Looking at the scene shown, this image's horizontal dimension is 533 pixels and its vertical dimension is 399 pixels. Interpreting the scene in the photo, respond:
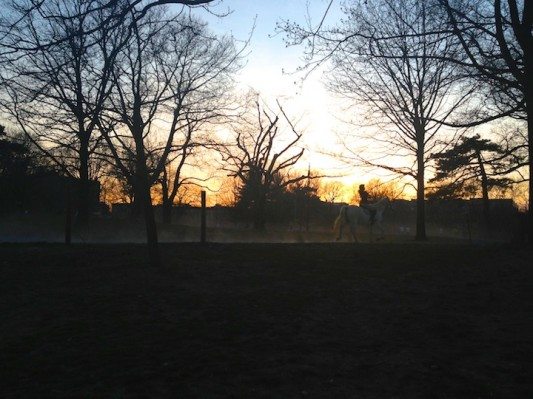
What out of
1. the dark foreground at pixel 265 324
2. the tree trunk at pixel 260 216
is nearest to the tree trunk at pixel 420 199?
the dark foreground at pixel 265 324

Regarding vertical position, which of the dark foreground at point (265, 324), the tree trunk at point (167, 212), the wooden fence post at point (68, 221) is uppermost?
the tree trunk at point (167, 212)

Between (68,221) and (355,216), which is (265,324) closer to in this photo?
(68,221)

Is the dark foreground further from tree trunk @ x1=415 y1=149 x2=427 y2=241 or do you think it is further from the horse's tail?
tree trunk @ x1=415 y1=149 x2=427 y2=241

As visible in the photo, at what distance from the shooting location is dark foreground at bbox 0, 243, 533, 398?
523cm

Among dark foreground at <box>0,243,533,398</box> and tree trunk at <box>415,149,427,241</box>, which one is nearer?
dark foreground at <box>0,243,533,398</box>

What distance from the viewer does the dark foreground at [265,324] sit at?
5.23m

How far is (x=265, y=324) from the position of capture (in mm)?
7398

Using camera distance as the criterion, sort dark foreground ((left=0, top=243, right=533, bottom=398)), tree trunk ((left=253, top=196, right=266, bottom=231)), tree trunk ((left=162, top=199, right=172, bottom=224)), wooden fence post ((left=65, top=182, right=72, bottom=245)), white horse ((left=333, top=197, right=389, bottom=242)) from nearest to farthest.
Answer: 1. dark foreground ((left=0, top=243, right=533, bottom=398))
2. wooden fence post ((left=65, top=182, right=72, bottom=245))
3. white horse ((left=333, top=197, right=389, bottom=242))
4. tree trunk ((left=253, top=196, right=266, bottom=231))
5. tree trunk ((left=162, top=199, right=172, bottom=224))

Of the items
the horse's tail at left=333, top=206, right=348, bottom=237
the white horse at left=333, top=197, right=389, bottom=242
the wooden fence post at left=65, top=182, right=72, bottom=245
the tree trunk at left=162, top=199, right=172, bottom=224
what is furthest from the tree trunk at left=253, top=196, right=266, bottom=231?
the wooden fence post at left=65, top=182, right=72, bottom=245

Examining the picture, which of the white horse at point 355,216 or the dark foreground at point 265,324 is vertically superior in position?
the white horse at point 355,216

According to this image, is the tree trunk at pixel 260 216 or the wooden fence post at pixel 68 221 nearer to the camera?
the wooden fence post at pixel 68 221

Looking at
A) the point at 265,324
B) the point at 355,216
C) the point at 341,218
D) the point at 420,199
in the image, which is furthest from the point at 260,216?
the point at 265,324

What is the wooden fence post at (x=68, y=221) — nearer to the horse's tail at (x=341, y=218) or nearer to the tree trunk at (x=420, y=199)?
the horse's tail at (x=341, y=218)

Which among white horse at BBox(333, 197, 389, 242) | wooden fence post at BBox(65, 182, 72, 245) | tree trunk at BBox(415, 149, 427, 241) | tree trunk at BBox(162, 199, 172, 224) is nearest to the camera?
wooden fence post at BBox(65, 182, 72, 245)
